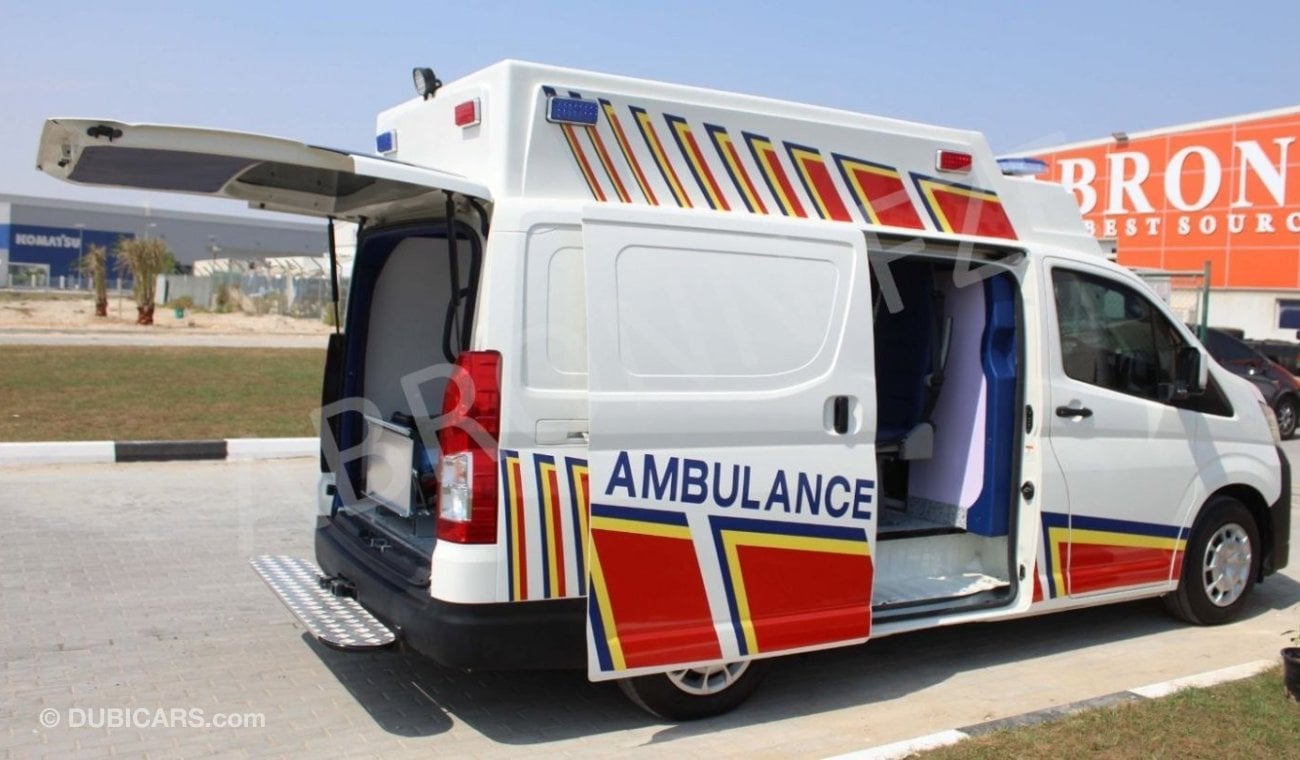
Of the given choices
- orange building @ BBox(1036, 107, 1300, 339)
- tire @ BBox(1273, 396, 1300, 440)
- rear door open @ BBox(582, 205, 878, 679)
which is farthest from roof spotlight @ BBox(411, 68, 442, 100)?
orange building @ BBox(1036, 107, 1300, 339)

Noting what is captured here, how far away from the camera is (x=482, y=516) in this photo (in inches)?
160

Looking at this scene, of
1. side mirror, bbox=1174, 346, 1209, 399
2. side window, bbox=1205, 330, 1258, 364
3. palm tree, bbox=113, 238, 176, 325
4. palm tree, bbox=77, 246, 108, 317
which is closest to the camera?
side mirror, bbox=1174, 346, 1209, 399

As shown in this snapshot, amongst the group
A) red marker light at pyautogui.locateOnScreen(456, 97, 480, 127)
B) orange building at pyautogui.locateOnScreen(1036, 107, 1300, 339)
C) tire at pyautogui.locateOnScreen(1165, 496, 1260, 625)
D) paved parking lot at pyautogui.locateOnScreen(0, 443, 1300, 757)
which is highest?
orange building at pyautogui.locateOnScreen(1036, 107, 1300, 339)

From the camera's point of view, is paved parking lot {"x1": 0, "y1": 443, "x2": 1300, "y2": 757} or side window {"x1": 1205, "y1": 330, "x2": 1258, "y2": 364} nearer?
paved parking lot {"x1": 0, "y1": 443, "x2": 1300, "y2": 757}

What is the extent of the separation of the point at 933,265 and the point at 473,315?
8.68ft

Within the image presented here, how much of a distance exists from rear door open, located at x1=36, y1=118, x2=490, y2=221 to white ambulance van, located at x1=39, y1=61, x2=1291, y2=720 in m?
0.02

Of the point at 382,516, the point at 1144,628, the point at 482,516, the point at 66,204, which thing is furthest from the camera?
the point at 66,204

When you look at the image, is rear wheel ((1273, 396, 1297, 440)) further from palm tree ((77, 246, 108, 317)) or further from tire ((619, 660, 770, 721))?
palm tree ((77, 246, 108, 317))

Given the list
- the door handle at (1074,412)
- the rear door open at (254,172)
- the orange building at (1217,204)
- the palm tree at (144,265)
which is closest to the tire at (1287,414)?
the door handle at (1074,412)

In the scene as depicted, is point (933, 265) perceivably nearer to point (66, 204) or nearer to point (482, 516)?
point (482, 516)

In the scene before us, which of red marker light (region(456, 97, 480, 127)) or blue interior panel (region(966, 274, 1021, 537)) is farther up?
red marker light (region(456, 97, 480, 127))

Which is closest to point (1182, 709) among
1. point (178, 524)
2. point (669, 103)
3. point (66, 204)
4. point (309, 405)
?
point (669, 103)

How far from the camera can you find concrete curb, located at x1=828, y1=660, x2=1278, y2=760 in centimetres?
429

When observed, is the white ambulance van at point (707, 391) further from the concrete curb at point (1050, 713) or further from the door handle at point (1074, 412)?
the concrete curb at point (1050, 713)
